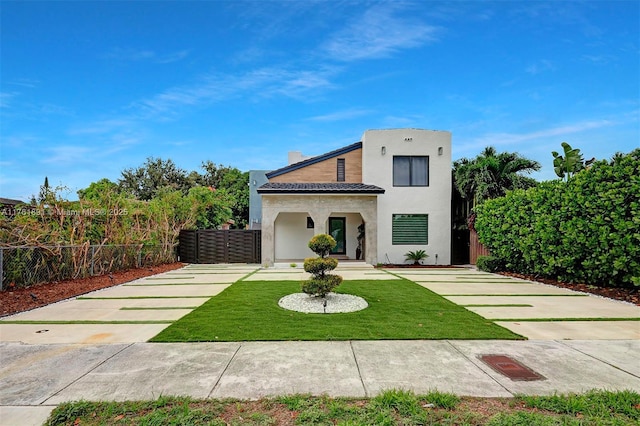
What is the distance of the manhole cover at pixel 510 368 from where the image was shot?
13.5 feet

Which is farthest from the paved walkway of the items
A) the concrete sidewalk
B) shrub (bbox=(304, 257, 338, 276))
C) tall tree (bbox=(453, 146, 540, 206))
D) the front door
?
the front door

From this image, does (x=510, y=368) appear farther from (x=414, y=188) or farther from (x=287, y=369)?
(x=414, y=188)

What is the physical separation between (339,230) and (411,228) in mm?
4118

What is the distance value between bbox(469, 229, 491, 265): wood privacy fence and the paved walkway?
10124 millimetres

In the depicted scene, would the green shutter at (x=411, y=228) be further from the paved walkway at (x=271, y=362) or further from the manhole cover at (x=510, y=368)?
the manhole cover at (x=510, y=368)

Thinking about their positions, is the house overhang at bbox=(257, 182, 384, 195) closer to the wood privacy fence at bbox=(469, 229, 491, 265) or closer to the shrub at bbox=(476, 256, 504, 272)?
the shrub at bbox=(476, 256, 504, 272)

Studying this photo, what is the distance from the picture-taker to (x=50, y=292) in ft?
30.7

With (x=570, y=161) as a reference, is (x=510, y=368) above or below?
below

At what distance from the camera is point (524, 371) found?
426 cm

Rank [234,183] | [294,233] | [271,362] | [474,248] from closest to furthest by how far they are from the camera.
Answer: [271,362]
[474,248]
[294,233]
[234,183]

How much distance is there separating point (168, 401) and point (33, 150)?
1778 cm

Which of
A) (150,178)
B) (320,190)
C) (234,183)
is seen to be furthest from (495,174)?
(150,178)

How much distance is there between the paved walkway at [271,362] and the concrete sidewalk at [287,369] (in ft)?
0.04

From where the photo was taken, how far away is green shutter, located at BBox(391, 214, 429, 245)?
730 inches
